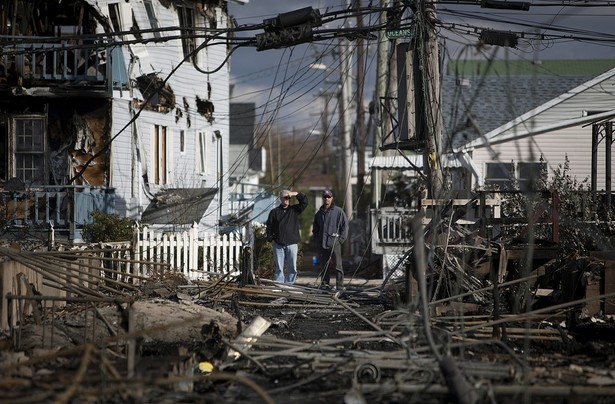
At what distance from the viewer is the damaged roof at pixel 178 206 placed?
26.2 meters

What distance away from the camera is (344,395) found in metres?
8.67

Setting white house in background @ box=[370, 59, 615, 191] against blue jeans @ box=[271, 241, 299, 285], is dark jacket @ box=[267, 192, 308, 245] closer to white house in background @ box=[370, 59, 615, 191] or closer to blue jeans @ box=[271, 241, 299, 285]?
blue jeans @ box=[271, 241, 299, 285]

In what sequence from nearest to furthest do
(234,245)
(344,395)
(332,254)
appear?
(344,395)
(332,254)
(234,245)

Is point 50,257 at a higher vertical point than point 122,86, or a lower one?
lower

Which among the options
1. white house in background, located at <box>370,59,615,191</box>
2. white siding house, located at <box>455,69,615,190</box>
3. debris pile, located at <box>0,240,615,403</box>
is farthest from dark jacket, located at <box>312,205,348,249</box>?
white siding house, located at <box>455,69,615,190</box>

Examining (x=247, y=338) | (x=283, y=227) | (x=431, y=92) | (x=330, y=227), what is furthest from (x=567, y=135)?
(x=247, y=338)

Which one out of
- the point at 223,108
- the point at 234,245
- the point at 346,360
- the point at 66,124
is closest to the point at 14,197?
the point at 66,124

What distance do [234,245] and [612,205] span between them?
8.25 metres

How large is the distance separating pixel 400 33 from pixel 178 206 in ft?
37.2

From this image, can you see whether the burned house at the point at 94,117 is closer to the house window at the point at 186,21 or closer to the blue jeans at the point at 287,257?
the house window at the point at 186,21

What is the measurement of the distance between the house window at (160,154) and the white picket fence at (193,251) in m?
5.04

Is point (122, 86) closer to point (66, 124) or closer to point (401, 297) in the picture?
point (66, 124)

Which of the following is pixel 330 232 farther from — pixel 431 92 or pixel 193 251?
pixel 431 92

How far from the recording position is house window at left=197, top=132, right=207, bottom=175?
97.3ft
